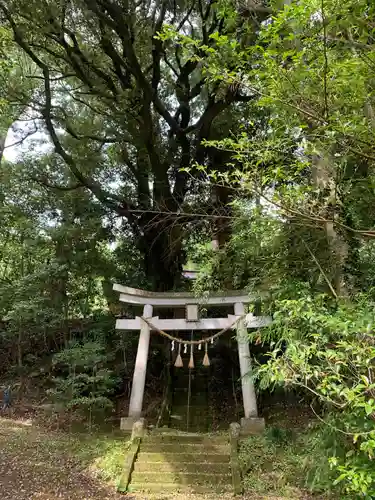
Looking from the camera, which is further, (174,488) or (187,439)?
(187,439)

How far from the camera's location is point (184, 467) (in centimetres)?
541

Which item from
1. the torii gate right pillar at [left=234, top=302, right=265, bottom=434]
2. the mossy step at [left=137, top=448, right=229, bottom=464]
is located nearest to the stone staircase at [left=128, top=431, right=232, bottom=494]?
the mossy step at [left=137, top=448, right=229, bottom=464]

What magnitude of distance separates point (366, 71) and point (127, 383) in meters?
8.30

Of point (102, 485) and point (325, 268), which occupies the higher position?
point (325, 268)

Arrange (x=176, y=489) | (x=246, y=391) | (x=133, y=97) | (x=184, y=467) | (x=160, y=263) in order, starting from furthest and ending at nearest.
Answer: (x=160, y=263) → (x=133, y=97) → (x=246, y=391) → (x=184, y=467) → (x=176, y=489)

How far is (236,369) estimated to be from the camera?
9266mm

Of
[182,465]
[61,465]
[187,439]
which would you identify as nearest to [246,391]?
[187,439]

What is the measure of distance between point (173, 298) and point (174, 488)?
323 cm

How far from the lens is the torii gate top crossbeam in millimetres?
7148

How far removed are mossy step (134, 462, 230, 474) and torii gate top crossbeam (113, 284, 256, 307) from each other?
2.66 meters

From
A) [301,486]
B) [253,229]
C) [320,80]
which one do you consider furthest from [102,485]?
[320,80]

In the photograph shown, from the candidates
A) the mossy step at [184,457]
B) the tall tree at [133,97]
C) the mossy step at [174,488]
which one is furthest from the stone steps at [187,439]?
the tall tree at [133,97]

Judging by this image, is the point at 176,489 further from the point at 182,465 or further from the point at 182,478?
the point at 182,465

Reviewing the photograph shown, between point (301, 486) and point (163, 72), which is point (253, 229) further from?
point (163, 72)
